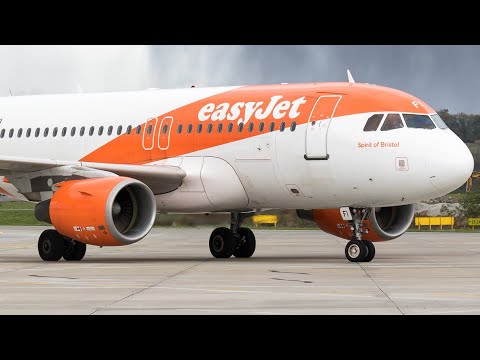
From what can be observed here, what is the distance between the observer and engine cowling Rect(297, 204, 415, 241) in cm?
2627

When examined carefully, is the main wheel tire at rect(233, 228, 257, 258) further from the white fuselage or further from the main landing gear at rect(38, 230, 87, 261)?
the main landing gear at rect(38, 230, 87, 261)

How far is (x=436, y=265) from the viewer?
23.3 meters

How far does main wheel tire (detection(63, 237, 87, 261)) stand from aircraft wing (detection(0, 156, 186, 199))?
138 centimetres

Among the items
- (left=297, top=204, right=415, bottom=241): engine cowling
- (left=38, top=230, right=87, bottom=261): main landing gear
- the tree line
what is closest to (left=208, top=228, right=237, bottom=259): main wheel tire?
(left=297, top=204, right=415, bottom=241): engine cowling

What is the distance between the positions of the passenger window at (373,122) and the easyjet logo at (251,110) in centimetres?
166

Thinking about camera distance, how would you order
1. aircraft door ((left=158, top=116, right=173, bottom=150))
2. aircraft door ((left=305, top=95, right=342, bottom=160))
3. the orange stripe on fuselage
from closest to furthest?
aircraft door ((left=305, top=95, right=342, bottom=160)), the orange stripe on fuselage, aircraft door ((left=158, top=116, right=173, bottom=150))

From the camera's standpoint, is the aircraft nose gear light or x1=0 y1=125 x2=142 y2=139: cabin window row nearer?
the aircraft nose gear light

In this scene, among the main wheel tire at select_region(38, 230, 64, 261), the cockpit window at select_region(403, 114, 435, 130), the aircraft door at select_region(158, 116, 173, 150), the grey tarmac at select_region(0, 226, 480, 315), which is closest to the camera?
the grey tarmac at select_region(0, 226, 480, 315)

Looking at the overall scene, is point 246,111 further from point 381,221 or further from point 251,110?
point 381,221

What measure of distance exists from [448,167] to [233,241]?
21.9ft

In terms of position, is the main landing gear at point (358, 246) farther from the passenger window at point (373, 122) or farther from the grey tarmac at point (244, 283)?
the passenger window at point (373, 122)

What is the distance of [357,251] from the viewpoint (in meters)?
23.9

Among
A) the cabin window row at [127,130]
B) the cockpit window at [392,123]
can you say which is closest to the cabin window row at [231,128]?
the cabin window row at [127,130]
